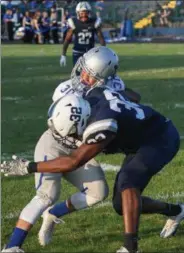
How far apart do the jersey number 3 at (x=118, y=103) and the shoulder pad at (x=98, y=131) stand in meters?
0.16

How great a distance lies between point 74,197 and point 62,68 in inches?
528

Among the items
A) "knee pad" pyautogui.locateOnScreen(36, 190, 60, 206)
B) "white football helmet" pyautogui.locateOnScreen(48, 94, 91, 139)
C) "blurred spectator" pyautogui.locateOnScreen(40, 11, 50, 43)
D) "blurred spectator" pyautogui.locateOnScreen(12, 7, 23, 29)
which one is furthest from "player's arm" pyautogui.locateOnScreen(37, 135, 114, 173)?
"blurred spectator" pyautogui.locateOnScreen(12, 7, 23, 29)

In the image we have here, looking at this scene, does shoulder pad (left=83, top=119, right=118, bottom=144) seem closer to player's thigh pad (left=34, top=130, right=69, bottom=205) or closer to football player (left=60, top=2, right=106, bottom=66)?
player's thigh pad (left=34, top=130, right=69, bottom=205)

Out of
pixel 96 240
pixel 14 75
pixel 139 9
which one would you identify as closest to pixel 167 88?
pixel 14 75

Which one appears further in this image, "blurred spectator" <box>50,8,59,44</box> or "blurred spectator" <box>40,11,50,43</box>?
"blurred spectator" <box>50,8,59,44</box>

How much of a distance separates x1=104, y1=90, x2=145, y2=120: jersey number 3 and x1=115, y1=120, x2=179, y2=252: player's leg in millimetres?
238

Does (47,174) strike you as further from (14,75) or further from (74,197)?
(14,75)

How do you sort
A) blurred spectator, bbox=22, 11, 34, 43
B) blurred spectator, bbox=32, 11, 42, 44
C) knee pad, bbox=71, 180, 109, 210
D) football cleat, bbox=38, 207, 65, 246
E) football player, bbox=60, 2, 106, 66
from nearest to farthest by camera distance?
1. knee pad, bbox=71, 180, 109, 210
2. football cleat, bbox=38, 207, 65, 246
3. football player, bbox=60, 2, 106, 66
4. blurred spectator, bbox=32, 11, 42, 44
5. blurred spectator, bbox=22, 11, 34, 43

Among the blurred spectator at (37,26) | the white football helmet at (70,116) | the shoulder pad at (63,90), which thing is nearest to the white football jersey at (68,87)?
the shoulder pad at (63,90)

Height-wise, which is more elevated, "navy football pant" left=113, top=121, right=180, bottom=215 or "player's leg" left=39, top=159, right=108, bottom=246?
"navy football pant" left=113, top=121, right=180, bottom=215

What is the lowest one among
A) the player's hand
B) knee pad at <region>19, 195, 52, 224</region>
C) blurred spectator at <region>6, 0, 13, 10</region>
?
blurred spectator at <region>6, 0, 13, 10</region>

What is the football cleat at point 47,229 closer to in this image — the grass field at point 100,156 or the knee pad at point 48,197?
the grass field at point 100,156

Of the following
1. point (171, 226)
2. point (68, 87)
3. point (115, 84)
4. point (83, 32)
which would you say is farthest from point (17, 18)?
point (171, 226)

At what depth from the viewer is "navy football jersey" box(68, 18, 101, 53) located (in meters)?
14.1
